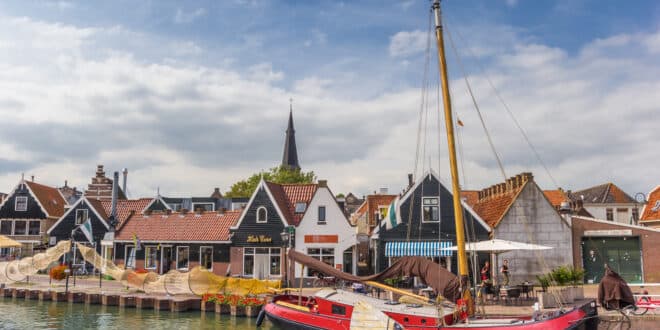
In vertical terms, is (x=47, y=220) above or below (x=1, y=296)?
above

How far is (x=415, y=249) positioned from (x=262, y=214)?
38.3 feet

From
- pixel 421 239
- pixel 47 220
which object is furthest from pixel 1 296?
pixel 421 239

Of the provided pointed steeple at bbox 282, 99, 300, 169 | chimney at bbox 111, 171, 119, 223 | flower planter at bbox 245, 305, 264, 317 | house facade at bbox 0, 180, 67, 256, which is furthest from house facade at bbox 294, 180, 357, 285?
pointed steeple at bbox 282, 99, 300, 169

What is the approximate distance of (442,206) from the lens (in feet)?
118

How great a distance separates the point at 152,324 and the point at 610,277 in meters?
19.9

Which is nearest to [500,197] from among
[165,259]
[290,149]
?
[165,259]

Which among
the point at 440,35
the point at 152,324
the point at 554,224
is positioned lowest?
the point at 152,324

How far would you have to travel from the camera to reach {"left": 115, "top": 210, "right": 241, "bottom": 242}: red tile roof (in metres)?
42.5

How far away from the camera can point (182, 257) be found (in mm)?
43000

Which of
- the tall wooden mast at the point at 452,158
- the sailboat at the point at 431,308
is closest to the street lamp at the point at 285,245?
the sailboat at the point at 431,308

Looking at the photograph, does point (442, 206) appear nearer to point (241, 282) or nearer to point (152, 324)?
Answer: point (241, 282)

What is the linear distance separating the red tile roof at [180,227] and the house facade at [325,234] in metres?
6.41

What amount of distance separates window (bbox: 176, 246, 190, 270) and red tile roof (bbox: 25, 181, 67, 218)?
71.8ft

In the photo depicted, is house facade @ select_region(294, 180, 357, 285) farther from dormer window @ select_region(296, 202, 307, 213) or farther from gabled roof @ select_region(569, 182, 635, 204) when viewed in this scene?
gabled roof @ select_region(569, 182, 635, 204)
